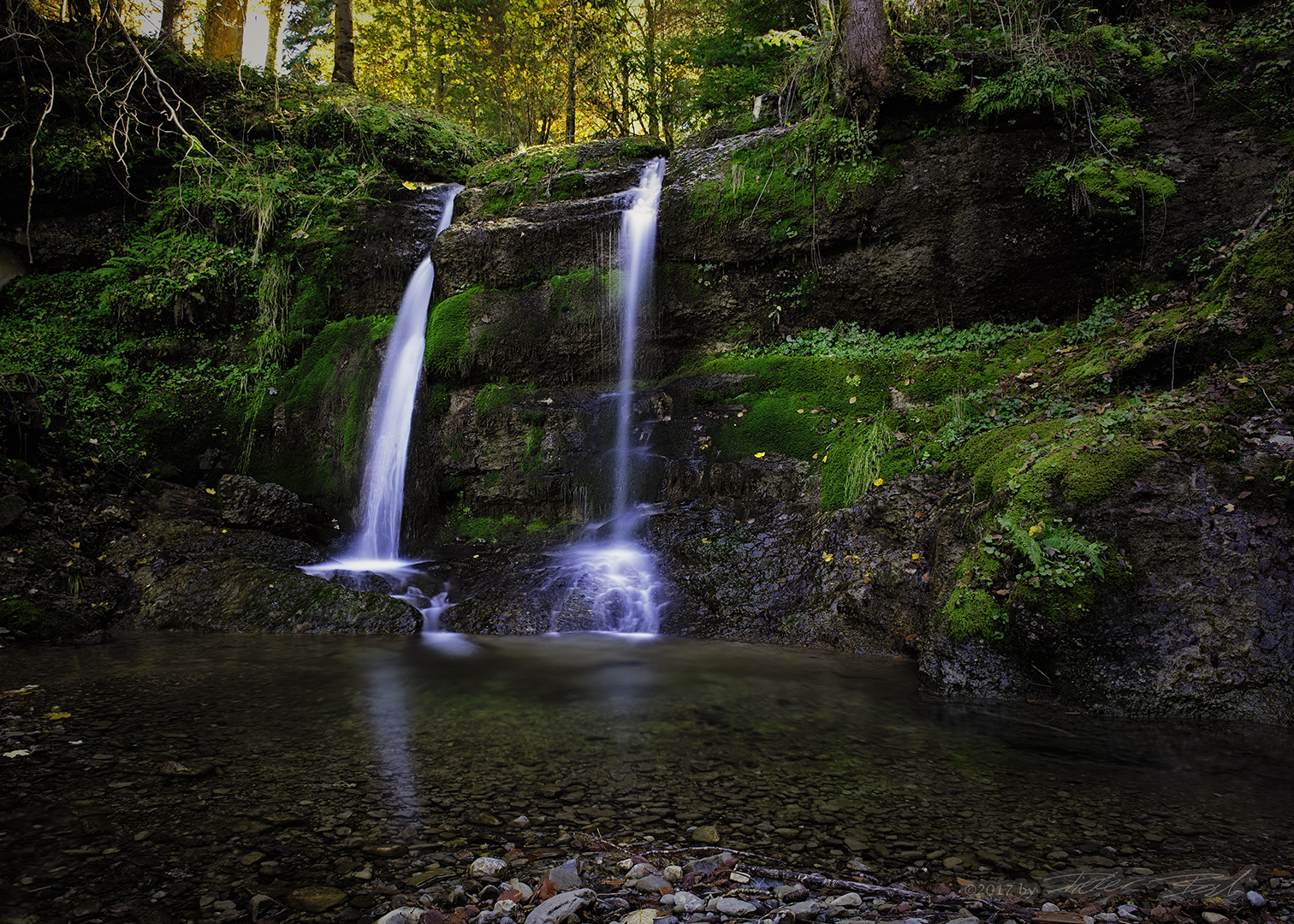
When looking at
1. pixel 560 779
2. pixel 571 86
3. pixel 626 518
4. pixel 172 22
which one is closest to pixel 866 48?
pixel 626 518

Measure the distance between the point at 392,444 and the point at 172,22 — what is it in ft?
33.8

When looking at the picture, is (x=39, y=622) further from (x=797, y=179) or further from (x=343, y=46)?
(x=343, y=46)

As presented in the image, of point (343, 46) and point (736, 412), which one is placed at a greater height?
point (343, 46)

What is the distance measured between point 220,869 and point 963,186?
952 centimetres

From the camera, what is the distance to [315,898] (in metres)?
1.99

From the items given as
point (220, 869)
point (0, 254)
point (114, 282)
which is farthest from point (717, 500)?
point (0, 254)

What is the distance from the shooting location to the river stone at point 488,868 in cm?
216

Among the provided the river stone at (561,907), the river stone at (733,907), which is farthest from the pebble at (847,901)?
the river stone at (561,907)

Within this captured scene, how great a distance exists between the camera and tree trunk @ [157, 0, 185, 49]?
1180 cm

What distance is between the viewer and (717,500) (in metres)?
7.71

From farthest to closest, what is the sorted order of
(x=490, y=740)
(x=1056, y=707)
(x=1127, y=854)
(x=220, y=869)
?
1. (x=1056, y=707)
2. (x=490, y=740)
3. (x=1127, y=854)
4. (x=220, y=869)

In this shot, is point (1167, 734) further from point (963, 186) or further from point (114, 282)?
point (114, 282)

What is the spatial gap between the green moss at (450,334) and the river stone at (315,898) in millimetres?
7810

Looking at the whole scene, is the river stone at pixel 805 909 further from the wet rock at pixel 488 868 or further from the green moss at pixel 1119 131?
the green moss at pixel 1119 131
